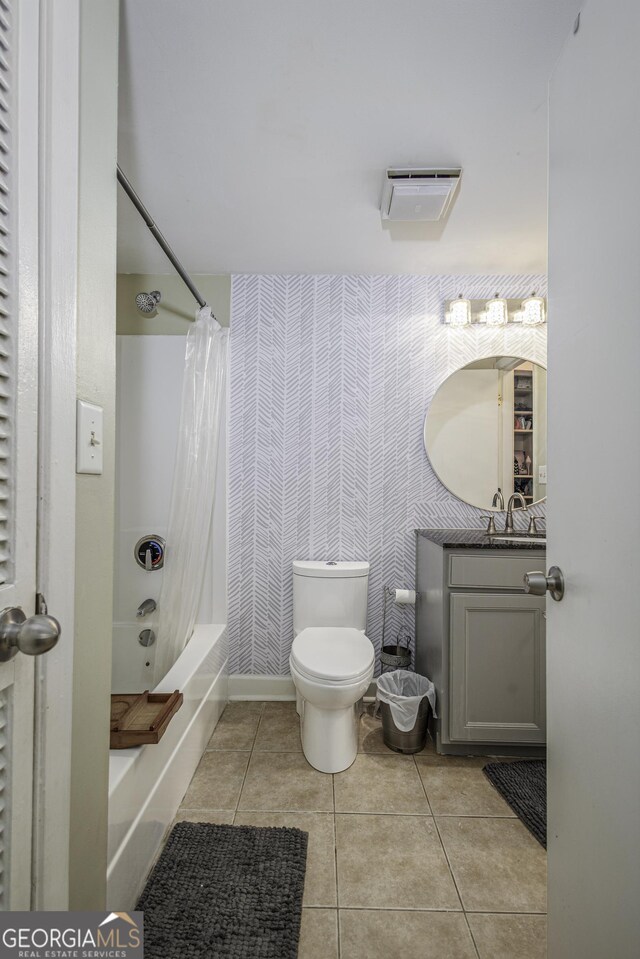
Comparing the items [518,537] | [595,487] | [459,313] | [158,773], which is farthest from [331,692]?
[459,313]

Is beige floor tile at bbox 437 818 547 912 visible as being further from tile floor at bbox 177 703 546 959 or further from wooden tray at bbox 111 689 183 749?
wooden tray at bbox 111 689 183 749

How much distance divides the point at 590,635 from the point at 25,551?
891mm

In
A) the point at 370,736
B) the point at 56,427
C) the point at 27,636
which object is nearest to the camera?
the point at 27,636

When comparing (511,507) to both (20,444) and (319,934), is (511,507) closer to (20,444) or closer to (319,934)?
(319,934)

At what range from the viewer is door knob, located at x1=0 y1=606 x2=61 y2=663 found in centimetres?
59

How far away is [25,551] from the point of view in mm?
662

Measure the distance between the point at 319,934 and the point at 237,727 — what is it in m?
1.07

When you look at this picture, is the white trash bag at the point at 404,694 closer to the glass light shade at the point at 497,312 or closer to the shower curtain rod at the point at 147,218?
the glass light shade at the point at 497,312

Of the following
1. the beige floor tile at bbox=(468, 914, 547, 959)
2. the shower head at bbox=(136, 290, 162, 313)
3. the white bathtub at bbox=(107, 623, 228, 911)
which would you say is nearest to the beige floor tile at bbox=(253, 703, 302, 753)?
the white bathtub at bbox=(107, 623, 228, 911)

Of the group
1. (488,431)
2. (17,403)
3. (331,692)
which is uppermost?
(488,431)

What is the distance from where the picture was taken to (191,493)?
2004 millimetres

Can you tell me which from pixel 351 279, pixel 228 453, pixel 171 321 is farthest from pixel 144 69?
pixel 228 453

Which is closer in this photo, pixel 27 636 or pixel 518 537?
pixel 27 636

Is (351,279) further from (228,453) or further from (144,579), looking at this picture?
(144,579)
